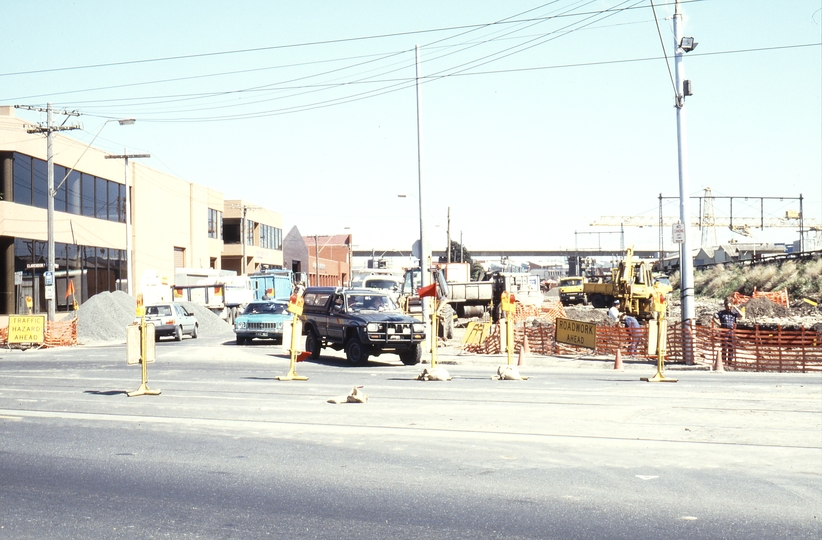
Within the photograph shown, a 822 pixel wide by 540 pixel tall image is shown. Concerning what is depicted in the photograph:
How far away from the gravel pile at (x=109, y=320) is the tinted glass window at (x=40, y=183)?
5916 millimetres

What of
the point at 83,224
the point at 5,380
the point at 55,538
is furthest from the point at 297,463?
the point at 83,224

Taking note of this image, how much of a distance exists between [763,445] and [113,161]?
4856 cm

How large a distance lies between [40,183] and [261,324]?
1983 cm

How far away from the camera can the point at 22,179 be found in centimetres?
4106

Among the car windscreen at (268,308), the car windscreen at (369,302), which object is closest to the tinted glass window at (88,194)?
the car windscreen at (268,308)

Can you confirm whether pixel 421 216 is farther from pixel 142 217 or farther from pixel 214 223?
pixel 214 223

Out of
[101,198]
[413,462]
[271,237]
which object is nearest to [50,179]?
[101,198]

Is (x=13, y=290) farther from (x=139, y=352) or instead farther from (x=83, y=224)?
(x=139, y=352)

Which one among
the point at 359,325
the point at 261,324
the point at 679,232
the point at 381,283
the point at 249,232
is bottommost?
the point at 261,324

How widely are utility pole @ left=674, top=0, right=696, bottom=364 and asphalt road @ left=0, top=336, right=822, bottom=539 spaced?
6.18 metres

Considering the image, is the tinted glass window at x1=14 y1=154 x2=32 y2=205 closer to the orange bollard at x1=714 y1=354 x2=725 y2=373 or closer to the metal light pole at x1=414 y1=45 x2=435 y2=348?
the metal light pole at x1=414 y1=45 x2=435 y2=348

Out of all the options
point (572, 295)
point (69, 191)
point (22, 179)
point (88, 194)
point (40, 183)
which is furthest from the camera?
point (572, 295)

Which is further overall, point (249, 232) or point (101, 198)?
point (249, 232)

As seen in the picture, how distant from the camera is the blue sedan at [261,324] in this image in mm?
29141
